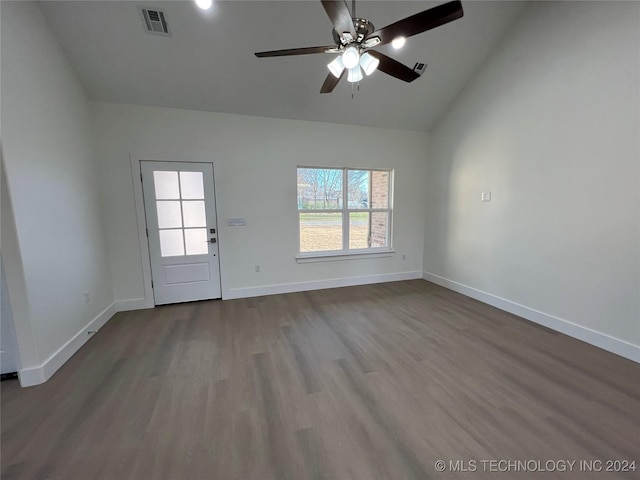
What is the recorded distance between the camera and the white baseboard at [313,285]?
12.8 feet

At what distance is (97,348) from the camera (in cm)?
257

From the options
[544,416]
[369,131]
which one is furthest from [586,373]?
[369,131]

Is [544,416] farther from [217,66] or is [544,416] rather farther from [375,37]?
[217,66]

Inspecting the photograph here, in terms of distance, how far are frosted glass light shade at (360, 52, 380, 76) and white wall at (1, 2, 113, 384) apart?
101 inches

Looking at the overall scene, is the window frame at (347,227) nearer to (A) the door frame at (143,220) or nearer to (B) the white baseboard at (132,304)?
(A) the door frame at (143,220)

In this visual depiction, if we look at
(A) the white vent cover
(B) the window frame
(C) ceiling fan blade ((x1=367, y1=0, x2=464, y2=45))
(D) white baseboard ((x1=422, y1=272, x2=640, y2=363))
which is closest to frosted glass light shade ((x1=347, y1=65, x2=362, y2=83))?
(C) ceiling fan blade ((x1=367, y1=0, x2=464, y2=45))

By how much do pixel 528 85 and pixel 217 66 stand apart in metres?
3.57

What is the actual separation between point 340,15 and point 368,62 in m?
0.43

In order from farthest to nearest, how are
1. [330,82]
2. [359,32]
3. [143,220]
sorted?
[143,220]
[330,82]
[359,32]

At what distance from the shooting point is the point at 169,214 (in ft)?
11.6

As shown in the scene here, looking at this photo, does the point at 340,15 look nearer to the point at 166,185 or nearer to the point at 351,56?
the point at 351,56

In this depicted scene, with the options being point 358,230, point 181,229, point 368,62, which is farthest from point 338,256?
point 368,62

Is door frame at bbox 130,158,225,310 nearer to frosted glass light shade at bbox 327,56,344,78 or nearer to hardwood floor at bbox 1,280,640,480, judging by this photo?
hardwood floor at bbox 1,280,640,480

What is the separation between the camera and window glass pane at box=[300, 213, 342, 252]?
167 inches
